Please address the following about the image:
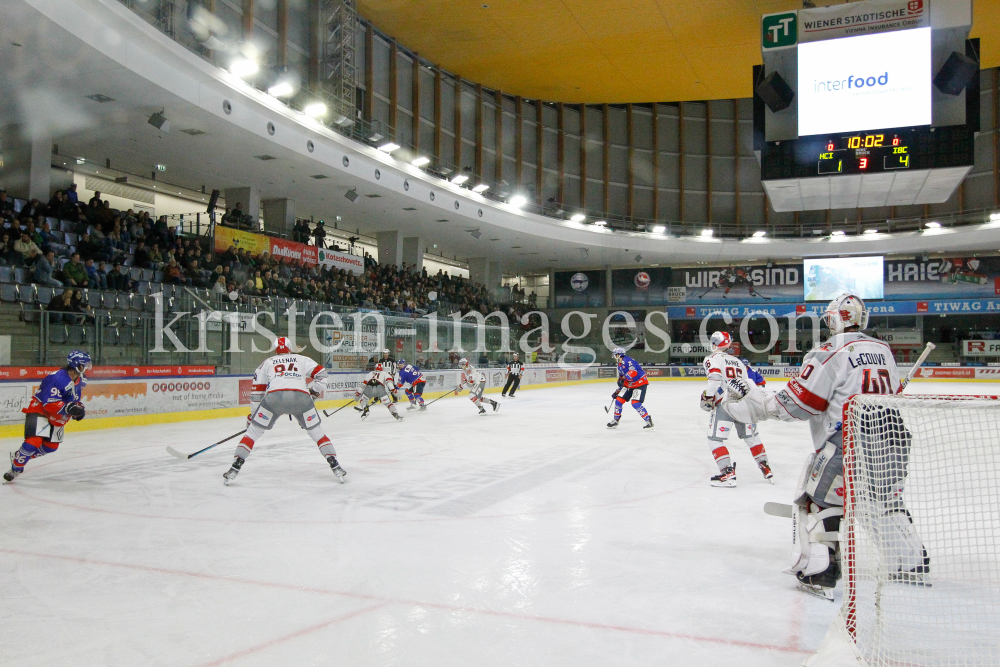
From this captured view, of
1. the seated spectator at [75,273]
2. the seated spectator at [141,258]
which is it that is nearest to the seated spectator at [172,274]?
the seated spectator at [141,258]

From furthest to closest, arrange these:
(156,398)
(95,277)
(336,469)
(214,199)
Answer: (214,199), (95,277), (156,398), (336,469)

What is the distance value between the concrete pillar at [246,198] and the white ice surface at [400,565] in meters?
14.2

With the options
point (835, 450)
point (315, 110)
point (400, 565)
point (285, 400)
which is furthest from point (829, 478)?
point (315, 110)

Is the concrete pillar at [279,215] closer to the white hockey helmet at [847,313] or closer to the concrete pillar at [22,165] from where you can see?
the concrete pillar at [22,165]

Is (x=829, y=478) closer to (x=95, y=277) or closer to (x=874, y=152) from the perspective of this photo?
(x=874, y=152)

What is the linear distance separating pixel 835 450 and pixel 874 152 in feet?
38.4

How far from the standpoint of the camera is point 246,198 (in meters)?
21.0

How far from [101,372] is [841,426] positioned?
11.3 meters

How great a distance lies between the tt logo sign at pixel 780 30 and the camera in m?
13.9

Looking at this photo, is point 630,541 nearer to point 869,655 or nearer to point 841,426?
point 841,426

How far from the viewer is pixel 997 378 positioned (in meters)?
26.2

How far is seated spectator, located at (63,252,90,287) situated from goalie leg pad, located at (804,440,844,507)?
40.0 feet

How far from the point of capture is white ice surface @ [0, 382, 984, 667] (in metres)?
2.73

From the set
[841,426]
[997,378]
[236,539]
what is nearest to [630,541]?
[841,426]
